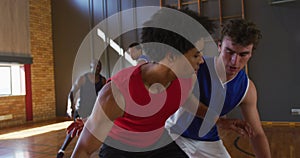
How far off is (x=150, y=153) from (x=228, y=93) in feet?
1.67

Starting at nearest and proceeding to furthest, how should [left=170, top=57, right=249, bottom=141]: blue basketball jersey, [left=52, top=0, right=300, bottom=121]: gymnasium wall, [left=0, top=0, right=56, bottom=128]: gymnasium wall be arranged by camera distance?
[left=170, top=57, right=249, bottom=141]: blue basketball jersey < [left=52, top=0, right=300, bottom=121]: gymnasium wall < [left=0, top=0, right=56, bottom=128]: gymnasium wall

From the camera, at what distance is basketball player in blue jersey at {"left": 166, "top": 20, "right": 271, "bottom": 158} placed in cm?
129

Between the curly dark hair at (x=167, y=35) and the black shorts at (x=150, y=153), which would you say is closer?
Result: the curly dark hair at (x=167, y=35)

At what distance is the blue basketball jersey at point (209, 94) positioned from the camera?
1.40 m

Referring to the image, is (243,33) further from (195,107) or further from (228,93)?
(195,107)

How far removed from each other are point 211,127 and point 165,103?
1.43 ft

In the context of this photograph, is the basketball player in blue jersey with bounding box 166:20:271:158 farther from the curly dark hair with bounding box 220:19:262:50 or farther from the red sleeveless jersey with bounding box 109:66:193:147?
the red sleeveless jersey with bounding box 109:66:193:147

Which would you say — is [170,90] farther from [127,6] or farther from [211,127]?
[127,6]

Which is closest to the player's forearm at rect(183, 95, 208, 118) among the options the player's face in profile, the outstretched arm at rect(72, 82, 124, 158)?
the player's face in profile

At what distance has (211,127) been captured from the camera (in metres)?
1.44

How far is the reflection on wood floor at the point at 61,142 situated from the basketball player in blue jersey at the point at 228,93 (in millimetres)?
1756

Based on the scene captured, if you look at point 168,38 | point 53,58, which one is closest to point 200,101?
point 168,38

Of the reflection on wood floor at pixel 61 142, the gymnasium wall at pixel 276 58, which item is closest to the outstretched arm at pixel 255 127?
the reflection on wood floor at pixel 61 142

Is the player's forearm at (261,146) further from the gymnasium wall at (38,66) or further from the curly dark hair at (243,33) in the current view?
the gymnasium wall at (38,66)
